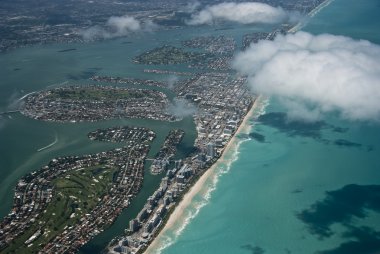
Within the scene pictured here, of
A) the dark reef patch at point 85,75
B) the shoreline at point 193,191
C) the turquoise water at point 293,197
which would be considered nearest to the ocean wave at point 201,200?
the turquoise water at point 293,197

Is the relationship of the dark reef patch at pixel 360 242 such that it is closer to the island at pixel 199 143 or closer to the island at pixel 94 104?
the island at pixel 199 143

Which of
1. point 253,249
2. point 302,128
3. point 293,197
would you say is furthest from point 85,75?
point 253,249

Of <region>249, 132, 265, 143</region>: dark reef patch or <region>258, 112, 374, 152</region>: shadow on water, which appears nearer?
<region>258, 112, 374, 152</region>: shadow on water

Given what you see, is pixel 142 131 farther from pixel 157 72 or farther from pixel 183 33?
pixel 183 33

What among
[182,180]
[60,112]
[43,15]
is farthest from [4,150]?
[43,15]

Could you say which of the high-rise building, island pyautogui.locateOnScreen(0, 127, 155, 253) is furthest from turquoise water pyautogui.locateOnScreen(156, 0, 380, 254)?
island pyautogui.locateOnScreen(0, 127, 155, 253)

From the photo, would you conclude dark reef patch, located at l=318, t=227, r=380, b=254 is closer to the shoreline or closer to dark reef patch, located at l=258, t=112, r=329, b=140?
the shoreline

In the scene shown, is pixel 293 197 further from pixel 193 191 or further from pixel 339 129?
pixel 339 129
